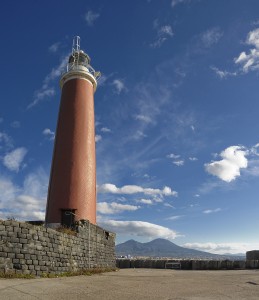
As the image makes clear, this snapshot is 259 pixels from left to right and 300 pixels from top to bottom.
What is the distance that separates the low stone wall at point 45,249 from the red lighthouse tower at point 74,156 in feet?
4.54

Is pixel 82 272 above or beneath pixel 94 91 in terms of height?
beneath

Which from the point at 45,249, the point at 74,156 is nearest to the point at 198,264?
the point at 74,156

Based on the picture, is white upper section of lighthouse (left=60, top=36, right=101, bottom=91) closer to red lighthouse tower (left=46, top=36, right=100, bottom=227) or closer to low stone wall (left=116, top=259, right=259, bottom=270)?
red lighthouse tower (left=46, top=36, right=100, bottom=227)

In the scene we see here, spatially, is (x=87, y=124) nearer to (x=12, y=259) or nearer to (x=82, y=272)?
(x=82, y=272)

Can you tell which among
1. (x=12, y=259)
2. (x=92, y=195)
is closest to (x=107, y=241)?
(x=92, y=195)

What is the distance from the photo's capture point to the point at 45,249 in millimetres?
12766

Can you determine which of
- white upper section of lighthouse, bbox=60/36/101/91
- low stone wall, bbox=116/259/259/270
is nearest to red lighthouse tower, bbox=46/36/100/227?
white upper section of lighthouse, bbox=60/36/101/91

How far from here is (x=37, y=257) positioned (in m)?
12.2

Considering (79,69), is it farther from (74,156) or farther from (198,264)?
(198,264)

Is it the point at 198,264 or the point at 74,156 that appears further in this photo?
the point at 198,264

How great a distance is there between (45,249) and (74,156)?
22.6 feet

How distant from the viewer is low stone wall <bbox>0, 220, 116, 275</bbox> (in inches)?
431

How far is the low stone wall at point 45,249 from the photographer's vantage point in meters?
10.9

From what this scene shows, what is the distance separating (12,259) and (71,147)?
8.82 meters
